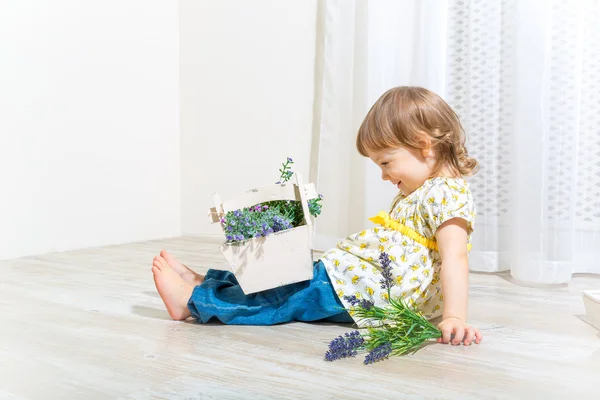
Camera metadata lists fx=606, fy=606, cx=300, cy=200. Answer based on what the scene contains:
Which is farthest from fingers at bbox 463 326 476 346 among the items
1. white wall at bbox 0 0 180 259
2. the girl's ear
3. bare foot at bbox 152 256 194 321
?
white wall at bbox 0 0 180 259

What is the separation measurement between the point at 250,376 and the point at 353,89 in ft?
4.60

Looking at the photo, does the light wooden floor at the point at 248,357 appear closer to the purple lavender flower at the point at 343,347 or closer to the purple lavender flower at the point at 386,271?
the purple lavender flower at the point at 343,347

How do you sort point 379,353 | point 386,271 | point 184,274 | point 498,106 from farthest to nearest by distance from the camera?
1. point 498,106
2. point 184,274
3. point 386,271
4. point 379,353

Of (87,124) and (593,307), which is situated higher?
(87,124)

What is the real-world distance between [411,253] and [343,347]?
30 centimetres

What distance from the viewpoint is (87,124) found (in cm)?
231

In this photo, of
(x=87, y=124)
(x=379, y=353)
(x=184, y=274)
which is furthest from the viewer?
(x=87, y=124)

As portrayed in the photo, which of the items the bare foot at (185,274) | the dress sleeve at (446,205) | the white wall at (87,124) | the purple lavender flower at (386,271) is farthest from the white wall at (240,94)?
the purple lavender flower at (386,271)

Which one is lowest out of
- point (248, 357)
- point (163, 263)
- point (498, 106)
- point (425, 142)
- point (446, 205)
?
point (248, 357)

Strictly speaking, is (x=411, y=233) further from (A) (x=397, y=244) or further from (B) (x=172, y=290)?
(B) (x=172, y=290)

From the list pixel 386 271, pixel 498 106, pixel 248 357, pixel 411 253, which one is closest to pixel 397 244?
pixel 411 253

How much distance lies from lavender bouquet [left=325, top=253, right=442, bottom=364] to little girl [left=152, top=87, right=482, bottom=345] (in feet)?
0.39

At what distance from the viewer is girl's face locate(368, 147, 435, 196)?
124 centimetres

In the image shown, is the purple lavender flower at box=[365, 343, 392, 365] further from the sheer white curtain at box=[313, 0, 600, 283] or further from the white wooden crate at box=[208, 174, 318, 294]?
the sheer white curtain at box=[313, 0, 600, 283]
